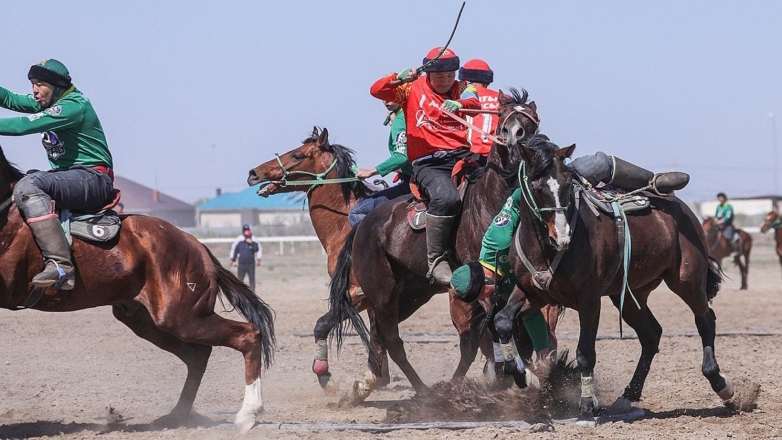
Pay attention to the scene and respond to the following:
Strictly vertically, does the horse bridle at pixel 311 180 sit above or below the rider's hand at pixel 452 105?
below

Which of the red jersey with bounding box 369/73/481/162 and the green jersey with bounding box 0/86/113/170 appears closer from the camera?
the green jersey with bounding box 0/86/113/170

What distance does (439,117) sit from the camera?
789 cm

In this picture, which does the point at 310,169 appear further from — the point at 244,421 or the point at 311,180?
the point at 244,421

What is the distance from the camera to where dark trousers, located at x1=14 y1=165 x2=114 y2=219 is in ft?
21.6

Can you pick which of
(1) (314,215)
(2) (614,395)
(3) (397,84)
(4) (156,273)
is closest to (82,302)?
(4) (156,273)

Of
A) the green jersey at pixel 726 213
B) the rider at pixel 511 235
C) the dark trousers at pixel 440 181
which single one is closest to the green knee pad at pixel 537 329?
the rider at pixel 511 235

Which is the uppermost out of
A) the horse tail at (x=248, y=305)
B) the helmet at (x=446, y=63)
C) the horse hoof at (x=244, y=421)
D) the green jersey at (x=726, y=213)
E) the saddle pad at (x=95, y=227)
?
the helmet at (x=446, y=63)

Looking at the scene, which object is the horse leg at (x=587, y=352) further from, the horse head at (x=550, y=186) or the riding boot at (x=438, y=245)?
the riding boot at (x=438, y=245)

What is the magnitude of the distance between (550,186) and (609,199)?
1.15 meters

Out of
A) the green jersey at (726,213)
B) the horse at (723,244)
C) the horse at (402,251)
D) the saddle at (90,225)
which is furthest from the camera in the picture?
the green jersey at (726,213)

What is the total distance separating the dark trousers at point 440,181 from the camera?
7.52m

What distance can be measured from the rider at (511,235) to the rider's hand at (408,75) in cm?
124

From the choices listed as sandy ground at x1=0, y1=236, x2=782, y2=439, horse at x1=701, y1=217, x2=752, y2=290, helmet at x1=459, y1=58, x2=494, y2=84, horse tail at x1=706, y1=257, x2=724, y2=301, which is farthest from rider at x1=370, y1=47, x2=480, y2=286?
horse at x1=701, y1=217, x2=752, y2=290

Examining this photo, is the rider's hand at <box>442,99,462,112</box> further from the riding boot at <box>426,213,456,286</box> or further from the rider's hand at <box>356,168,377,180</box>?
the rider's hand at <box>356,168,377,180</box>
